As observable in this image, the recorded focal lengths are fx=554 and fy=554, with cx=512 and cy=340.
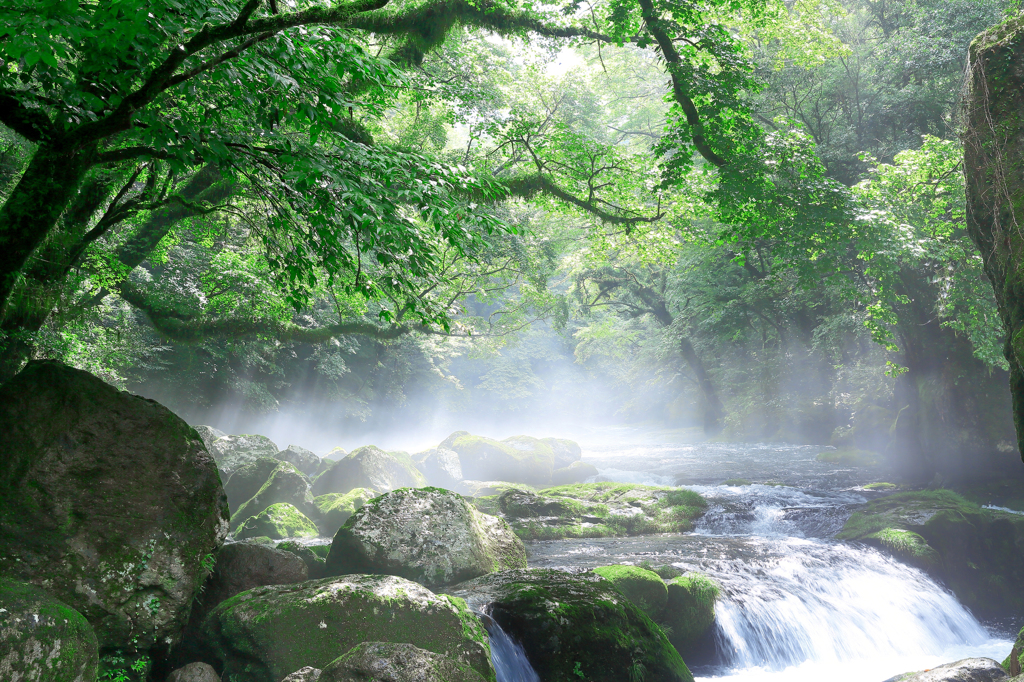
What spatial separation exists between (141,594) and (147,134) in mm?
3693

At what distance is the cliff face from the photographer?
18.3 ft

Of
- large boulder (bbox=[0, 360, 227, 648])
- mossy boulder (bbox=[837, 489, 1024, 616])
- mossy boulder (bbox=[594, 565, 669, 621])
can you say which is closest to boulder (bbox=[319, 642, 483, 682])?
large boulder (bbox=[0, 360, 227, 648])

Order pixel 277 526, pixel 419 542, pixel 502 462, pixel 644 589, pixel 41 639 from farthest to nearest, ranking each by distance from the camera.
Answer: pixel 502 462 < pixel 277 526 < pixel 644 589 < pixel 419 542 < pixel 41 639

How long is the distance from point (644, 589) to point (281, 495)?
8.40 m

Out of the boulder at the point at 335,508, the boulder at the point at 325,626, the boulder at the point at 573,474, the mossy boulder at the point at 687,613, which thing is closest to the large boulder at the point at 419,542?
the boulder at the point at 325,626

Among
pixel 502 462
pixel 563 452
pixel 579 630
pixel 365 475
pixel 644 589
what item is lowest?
pixel 502 462

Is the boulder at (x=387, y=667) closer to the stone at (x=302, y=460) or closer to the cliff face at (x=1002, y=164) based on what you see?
the cliff face at (x=1002, y=164)

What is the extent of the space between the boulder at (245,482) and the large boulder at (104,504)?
27.0 ft

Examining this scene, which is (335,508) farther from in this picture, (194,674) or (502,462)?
(502,462)

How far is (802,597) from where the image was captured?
7.95 m

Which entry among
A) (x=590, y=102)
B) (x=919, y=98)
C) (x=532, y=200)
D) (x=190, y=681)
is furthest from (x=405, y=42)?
(x=590, y=102)

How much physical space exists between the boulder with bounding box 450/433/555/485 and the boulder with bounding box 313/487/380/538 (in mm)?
6737

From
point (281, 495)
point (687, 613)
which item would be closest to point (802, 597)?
point (687, 613)

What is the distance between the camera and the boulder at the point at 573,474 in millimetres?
18141
